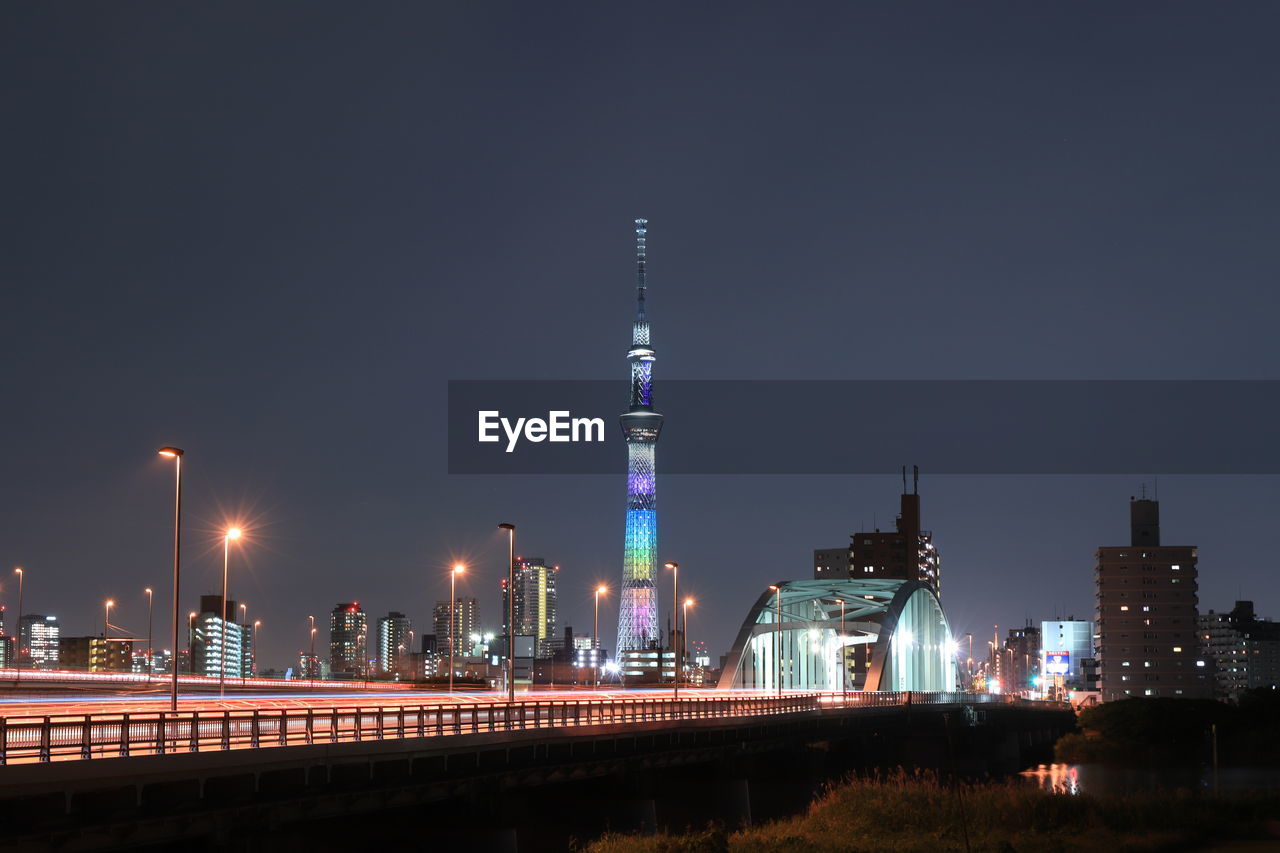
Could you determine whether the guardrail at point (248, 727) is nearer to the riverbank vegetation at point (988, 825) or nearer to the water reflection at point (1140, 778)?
the riverbank vegetation at point (988, 825)

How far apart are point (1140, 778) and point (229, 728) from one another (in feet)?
293

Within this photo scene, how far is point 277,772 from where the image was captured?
3600cm

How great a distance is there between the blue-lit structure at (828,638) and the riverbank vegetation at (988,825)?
62.6m

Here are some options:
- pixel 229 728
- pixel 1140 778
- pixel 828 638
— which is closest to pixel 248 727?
pixel 229 728

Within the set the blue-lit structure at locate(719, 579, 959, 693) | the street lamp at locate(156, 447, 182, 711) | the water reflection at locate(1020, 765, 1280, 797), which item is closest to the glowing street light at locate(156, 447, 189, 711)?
the street lamp at locate(156, 447, 182, 711)

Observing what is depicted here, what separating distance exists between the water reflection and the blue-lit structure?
17.3m

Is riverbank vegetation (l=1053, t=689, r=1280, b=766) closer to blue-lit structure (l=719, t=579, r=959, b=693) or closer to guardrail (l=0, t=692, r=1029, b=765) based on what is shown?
blue-lit structure (l=719, t=579, r=959, b=693)

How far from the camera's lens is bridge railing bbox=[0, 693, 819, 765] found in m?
31.6

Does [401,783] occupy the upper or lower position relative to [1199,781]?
upper

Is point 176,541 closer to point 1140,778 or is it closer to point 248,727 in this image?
point 248,727

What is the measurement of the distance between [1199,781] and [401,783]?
80.0 meters

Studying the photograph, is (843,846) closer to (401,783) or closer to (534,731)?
(534,731)

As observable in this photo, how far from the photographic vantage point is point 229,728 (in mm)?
37031

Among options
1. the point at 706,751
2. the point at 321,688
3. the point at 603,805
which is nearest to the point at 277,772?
the point at 603,805
